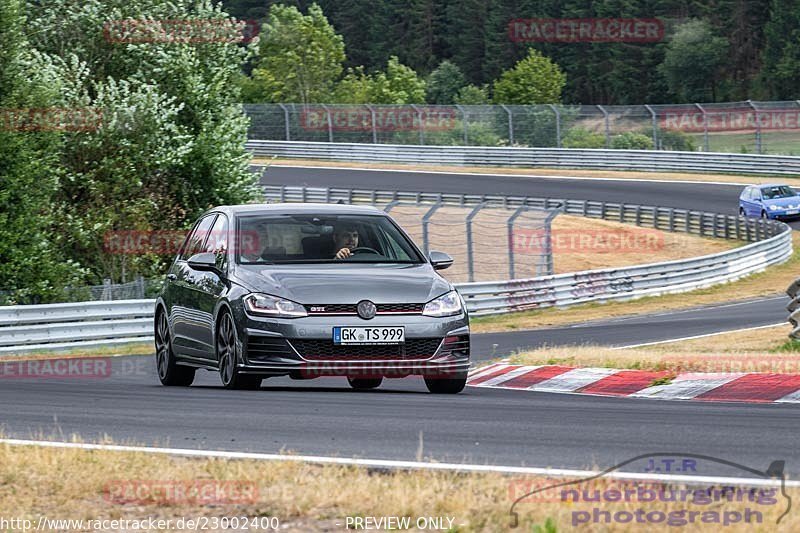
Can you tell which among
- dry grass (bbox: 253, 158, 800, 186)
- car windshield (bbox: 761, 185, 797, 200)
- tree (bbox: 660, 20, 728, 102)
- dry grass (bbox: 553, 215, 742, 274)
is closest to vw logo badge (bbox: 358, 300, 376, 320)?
dry grass (bbox: 553, 215, 742, 274)

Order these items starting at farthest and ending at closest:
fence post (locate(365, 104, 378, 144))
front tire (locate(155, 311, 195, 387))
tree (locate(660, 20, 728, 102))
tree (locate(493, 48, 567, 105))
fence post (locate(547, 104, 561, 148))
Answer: tree (locate(660, 20, 728, 102)), tree (locate(493, 48, 567, 105)), fence post (locate(365, 104, 378, 144)), fence post (locate(547, 104, 561, 148)), front tire (locate(155, 311, 195, 387))

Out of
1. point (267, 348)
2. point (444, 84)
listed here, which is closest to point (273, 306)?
point (267, 348)

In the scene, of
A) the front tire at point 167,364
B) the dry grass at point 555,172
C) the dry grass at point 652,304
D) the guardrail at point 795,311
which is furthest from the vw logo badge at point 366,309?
the dry grass at point 555,172

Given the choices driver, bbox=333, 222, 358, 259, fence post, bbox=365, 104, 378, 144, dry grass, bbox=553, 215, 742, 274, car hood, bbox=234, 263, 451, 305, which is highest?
driver, bbox=333, 222, 358, 259

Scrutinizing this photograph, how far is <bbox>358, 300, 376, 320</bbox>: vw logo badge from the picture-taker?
10703mm

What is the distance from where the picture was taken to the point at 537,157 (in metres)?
62.8

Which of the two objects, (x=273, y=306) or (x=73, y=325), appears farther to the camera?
(x=73, y=325)

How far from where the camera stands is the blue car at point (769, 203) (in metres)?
47.1

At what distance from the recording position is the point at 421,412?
9.48 meters

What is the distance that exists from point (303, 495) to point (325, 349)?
4629mm

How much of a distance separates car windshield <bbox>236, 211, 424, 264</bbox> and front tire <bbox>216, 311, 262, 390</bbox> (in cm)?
57

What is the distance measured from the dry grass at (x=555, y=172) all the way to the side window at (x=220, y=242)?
46.7 metres

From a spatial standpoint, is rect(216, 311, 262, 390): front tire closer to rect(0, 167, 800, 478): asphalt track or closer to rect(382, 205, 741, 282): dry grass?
rect(0, 167, 800, 478): asphalt track

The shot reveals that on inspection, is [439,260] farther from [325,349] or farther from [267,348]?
[267,348]
